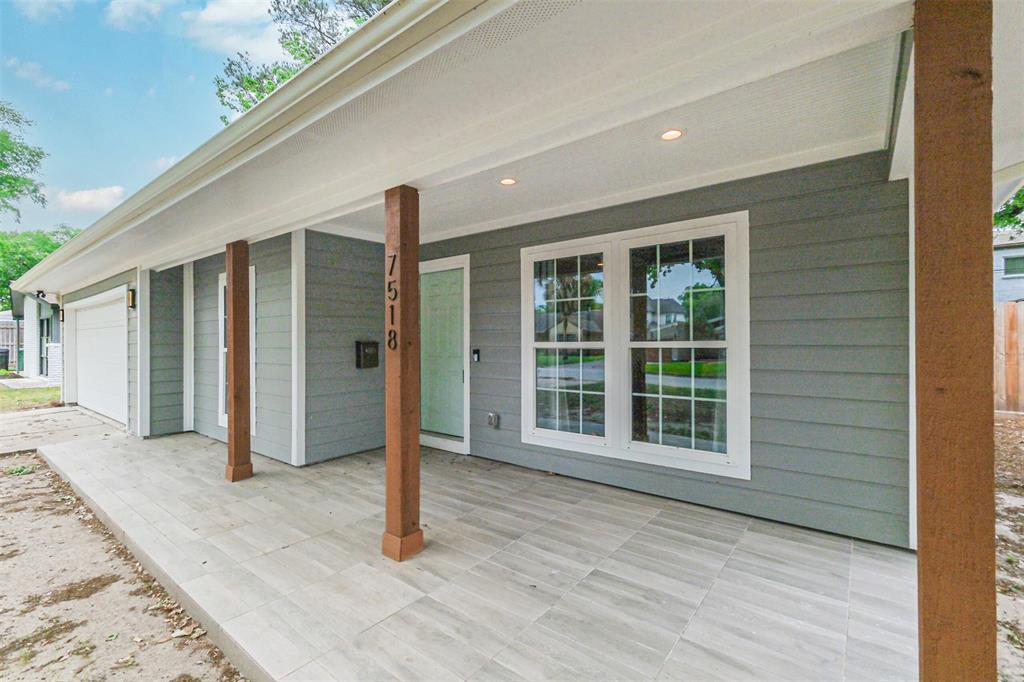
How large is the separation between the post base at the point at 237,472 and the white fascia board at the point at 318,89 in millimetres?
2370

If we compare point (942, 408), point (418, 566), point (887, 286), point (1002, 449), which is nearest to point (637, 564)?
point (418, 566)

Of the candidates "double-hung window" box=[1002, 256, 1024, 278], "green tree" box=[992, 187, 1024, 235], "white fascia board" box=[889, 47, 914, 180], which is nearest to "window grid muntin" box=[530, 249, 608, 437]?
"white fascia board" box=[889, 47, 914, 180]

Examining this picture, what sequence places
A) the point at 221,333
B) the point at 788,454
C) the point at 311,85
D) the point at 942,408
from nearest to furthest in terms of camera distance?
1. the point at 942,408
2. the point at 311,85
3. the point at 788,454
4. the point at 221,333

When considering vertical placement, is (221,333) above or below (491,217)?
below

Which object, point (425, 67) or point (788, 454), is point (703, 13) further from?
point (788, 454)

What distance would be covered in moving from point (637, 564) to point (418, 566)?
1277 millimetres

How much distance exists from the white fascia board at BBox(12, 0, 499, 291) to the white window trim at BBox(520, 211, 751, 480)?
8.03 ft

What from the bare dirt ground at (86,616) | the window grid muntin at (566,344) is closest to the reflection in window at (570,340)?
the window grid muntin at (566,344)

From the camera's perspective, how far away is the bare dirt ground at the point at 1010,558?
74.0 inches

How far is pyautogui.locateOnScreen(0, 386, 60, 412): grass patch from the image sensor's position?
8.98 metres

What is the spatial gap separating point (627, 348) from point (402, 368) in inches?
76.8

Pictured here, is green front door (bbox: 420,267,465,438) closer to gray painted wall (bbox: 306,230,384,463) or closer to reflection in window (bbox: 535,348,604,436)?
gray painted wall (bbox: 306,230,384,463)

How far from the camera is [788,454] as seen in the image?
9.88ft

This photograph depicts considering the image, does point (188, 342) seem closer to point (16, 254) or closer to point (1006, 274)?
point (1006, 274)
